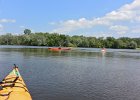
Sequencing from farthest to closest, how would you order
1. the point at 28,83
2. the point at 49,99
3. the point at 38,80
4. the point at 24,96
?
the point at 38,80 < the point at 28,83 < the point at 49,99 < the point at 24,96

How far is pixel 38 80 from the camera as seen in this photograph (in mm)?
32094

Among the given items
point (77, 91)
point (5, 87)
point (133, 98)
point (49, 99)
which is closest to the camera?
point (5, 87)

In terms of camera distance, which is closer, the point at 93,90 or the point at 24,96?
the point at 24,96

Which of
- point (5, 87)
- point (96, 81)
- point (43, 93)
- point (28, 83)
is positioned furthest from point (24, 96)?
point (96, 81)

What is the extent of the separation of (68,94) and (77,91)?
164cm

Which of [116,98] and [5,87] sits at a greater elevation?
[5,87]

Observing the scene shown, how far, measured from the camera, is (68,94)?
993 inches

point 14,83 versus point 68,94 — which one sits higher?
point 14,83

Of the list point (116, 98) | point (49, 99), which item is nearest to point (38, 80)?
point (49, 99)

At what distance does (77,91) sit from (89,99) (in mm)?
2961

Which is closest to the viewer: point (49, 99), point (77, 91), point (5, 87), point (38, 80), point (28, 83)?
point (5, 87)

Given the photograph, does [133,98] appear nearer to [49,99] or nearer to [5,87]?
[49,99]

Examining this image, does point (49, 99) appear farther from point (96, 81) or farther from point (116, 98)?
point (96, 81)

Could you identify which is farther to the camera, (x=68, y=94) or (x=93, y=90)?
(x=93, y=90)
